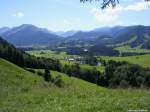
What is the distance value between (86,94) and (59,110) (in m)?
5.21

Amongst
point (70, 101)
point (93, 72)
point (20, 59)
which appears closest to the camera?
point (70, 101)

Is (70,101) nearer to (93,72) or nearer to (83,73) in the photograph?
(93,72)

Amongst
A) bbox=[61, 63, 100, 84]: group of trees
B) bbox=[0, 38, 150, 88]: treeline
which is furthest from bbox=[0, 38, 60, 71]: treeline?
bbox=[61, 63, 100, 84]: group of trees

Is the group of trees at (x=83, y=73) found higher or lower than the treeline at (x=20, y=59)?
lower

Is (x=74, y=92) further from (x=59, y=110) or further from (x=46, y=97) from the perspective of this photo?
(x=59, y=110)

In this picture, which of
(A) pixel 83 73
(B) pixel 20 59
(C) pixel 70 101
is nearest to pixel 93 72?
(A) pixel 83 73

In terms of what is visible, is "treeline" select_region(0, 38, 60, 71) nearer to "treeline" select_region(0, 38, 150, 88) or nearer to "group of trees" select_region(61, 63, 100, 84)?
"treeline" select_region(0, 38, 150, 88)

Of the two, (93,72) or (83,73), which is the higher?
(93,72)

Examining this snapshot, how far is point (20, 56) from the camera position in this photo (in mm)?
141250

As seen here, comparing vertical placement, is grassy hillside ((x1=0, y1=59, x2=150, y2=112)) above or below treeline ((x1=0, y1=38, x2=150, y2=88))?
above

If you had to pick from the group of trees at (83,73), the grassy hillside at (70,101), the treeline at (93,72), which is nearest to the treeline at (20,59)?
the treeline at (93,72)

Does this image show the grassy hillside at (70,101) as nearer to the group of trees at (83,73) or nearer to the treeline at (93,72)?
the treeline at (93,72)

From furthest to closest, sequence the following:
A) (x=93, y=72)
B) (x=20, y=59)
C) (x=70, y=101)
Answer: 1. (x=93, y=72)
2. (x=20, y=59)
3. (x=70, y=101)

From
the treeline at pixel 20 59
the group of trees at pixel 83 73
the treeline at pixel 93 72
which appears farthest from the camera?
the group of trees at pixel 83 73
